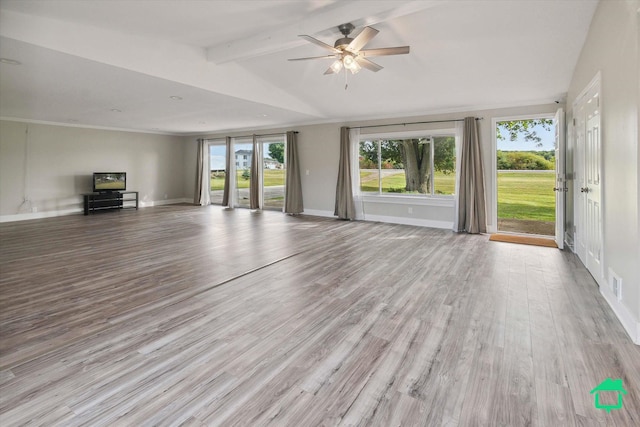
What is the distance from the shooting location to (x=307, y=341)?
2.32m

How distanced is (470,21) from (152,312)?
4.50m

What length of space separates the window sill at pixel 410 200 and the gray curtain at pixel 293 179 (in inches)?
68.8

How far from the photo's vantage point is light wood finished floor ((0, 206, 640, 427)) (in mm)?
1646

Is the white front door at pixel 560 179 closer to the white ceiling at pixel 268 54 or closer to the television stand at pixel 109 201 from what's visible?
the white ceiling at pixel 268 54

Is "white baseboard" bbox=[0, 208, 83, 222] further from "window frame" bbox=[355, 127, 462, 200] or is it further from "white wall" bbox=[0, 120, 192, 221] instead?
"window frame" bbox=[355, 127, 462, 200]

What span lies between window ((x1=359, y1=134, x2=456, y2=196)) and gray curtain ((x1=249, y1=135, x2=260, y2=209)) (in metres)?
3.18

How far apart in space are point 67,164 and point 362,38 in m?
8.81

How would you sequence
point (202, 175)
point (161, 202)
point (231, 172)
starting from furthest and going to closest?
point (161, 202) → point (202, 175) → point (231, 172)

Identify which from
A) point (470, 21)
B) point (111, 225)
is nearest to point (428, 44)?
point (470, 21)

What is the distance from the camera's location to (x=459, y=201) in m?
6.53

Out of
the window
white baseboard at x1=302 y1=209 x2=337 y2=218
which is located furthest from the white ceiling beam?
white baseboard at x1=302 y1=209 x2=337 y2=218

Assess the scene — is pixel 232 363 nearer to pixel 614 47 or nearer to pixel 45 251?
pixel 614 47

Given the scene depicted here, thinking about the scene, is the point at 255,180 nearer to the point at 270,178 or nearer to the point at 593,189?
the point at 270,178

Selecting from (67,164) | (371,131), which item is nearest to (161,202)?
(67,164)
